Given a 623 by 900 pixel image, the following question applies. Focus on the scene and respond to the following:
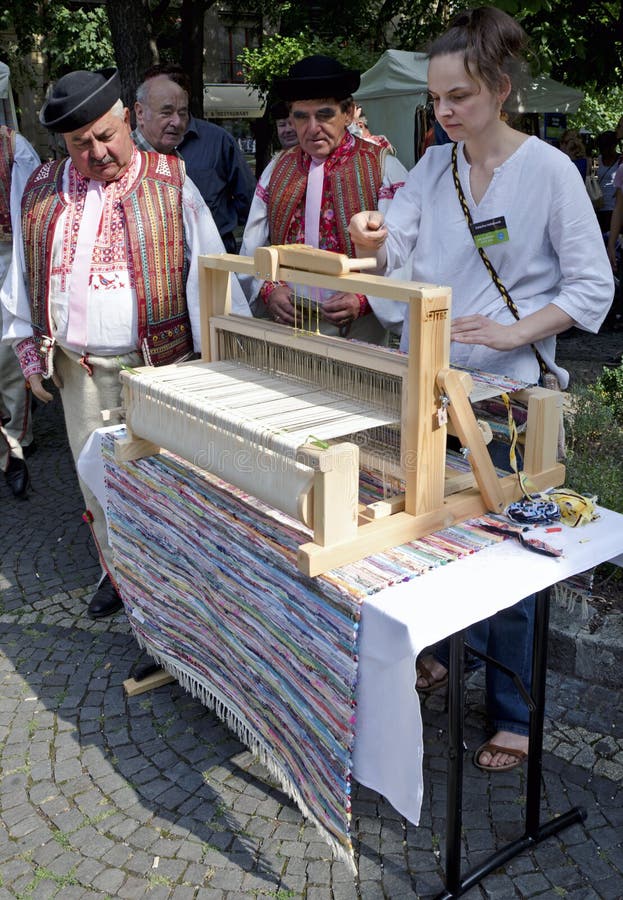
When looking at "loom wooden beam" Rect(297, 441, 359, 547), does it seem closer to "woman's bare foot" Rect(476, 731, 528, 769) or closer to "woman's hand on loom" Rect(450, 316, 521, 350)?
"woman's hand on loom" Rect(450, 316, 521, 350)

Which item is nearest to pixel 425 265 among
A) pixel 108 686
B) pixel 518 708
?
pixel 518 708

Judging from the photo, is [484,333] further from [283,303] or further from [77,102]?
[77,102]

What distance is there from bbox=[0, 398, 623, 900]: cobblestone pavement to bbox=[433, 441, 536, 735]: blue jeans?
0.51 ft

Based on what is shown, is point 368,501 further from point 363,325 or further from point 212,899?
point 363,325

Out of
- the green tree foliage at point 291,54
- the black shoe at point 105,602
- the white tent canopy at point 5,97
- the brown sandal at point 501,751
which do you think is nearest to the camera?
the brown sandal at point 501,751

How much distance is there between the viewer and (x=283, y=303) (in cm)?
275

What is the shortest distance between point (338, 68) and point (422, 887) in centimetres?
238

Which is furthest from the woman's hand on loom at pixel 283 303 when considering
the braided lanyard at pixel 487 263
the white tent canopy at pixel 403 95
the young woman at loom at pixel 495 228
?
the white tent canopy at pixel 403 95

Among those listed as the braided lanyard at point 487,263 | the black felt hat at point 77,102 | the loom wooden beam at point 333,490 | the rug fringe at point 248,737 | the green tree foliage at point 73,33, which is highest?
the green tree foliage at point 73,33

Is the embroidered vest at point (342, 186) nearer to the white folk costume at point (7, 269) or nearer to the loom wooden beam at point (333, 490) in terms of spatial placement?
the loom wooden beam at point (333, 490)

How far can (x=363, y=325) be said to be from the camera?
304cm

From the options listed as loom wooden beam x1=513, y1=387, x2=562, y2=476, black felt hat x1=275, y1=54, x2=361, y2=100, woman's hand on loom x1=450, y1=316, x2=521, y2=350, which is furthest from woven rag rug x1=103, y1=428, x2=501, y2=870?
black felt hat x1=275, y1=54, x2=361, y2=100

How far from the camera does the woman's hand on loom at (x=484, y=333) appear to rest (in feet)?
6.38

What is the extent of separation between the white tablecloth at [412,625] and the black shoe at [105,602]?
6.10ft
